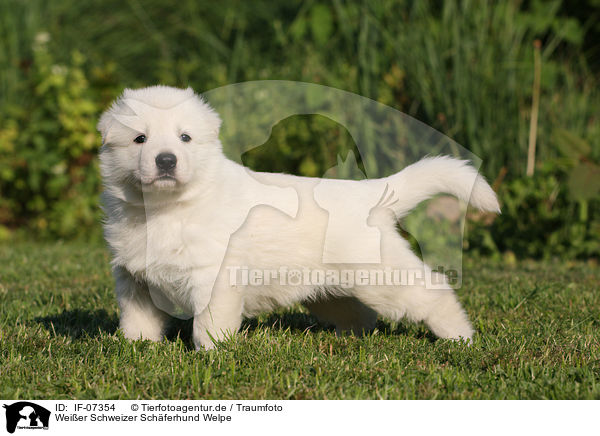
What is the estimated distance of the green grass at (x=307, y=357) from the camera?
2557 mm

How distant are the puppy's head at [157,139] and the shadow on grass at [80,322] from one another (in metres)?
0.92

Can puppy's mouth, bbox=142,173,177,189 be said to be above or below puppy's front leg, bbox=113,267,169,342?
above

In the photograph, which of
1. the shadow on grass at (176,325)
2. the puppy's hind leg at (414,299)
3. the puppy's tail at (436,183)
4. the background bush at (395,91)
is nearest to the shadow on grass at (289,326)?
the shadow on grass at (176,325)

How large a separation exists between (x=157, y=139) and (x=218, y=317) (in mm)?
830

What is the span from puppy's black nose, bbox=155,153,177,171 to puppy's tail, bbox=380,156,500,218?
1.13 metres

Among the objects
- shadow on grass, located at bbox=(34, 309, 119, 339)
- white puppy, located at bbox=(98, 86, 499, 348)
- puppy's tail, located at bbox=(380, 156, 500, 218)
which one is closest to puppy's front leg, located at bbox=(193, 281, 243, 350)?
white puppy, located at bbox=(98, 86, 499, 348)

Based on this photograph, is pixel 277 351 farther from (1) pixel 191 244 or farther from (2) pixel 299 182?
(2) pixel 299 182

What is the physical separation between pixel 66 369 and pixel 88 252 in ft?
11.0

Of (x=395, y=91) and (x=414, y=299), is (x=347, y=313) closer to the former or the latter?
(x=414, y=299)

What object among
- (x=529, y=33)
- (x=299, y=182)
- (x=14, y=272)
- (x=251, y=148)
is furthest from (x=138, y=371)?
(x=529, y=33)

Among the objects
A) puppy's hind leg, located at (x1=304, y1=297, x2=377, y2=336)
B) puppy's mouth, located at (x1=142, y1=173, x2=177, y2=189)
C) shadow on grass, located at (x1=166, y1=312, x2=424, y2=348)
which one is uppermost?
puppy's mouth, located at (x1=142, y1=173, x2=177, y2=189)
